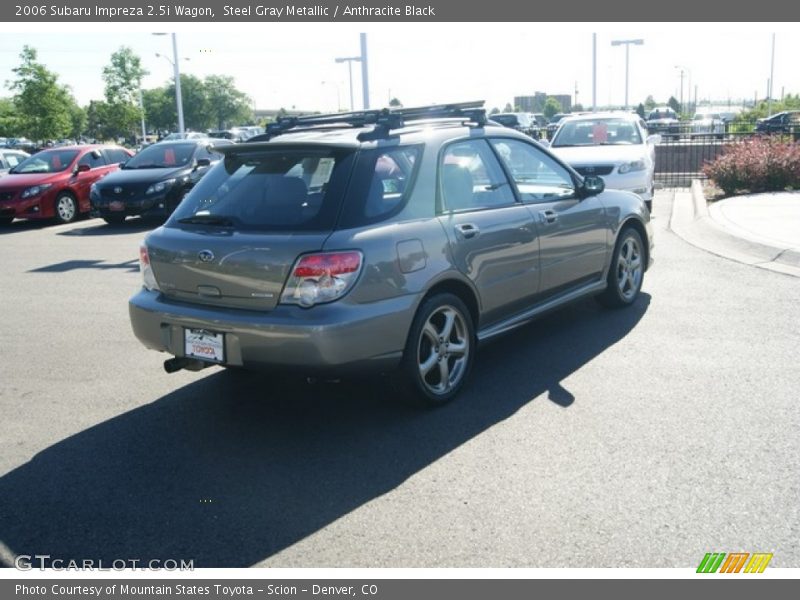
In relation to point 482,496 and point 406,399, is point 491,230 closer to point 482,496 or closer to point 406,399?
point 406,399

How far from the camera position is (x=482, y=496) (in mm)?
3893

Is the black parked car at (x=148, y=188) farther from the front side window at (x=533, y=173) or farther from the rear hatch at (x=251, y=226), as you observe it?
the rear hatch at (x=251, y=226)

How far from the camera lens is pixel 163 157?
16.1 metres

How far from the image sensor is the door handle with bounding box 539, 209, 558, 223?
5.98 meters

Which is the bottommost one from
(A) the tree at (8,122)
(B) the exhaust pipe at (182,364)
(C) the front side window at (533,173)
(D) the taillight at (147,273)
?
(B) the exhaust pipe at (182,364)

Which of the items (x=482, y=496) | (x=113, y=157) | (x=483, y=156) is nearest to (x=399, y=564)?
(x=482, y=496)

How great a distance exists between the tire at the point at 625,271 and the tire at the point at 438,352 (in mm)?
2296

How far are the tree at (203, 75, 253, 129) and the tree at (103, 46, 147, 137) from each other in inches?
1462

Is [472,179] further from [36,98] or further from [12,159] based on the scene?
[36,98]

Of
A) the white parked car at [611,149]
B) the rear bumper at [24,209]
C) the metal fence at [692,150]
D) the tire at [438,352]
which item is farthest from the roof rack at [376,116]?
the metal fence at [692,150]

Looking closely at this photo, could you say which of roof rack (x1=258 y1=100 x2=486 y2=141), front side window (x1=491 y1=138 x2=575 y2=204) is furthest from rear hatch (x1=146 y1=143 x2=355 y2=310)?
front side window (x1=491 y1=138 x2=575 y2=204)

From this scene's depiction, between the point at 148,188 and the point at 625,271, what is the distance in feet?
33.5

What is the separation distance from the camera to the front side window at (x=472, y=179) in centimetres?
522

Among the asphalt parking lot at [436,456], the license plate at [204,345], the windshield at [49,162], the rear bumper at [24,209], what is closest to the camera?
the asphalt parking lot at [436,456]
